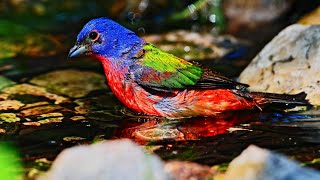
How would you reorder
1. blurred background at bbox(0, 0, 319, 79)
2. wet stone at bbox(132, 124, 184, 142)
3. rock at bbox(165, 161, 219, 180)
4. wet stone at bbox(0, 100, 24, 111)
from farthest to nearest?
blurred background at bbox(0, 0, 319, 79) → wet stone at bbox(0, 100, 24, 111) → wet stone at bbox(132, 124, 184, 142) → rock at bbox(165, 161, 219, 180)

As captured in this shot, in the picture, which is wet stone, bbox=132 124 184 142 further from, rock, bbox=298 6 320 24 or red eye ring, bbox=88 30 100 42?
rock, bbox=298 6 320 24

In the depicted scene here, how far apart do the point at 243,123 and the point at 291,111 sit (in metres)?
0.53

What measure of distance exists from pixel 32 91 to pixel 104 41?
1.16 metres

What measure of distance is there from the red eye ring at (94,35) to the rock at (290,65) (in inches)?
64.1

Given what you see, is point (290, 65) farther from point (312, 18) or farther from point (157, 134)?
point (157, 134)

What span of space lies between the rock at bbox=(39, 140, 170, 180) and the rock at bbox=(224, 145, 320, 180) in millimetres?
439

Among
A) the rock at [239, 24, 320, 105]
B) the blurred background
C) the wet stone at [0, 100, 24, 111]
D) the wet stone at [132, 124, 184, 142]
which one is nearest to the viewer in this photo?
the wet stone at [132, 124, 184, 142]

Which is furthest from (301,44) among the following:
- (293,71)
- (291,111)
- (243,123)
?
(243,123)

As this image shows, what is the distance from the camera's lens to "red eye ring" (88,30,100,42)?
612 centimetres

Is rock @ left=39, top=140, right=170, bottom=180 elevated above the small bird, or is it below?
below

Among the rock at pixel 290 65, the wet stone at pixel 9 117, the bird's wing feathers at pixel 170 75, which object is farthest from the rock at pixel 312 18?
the wet stone at pixel 9 117

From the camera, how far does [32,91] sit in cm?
683

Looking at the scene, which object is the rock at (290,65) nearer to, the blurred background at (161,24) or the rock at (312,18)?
the rock at (312,18)

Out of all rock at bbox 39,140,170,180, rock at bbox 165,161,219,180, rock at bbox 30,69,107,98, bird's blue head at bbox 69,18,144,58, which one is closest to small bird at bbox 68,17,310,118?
bird's blue head at bbox 69,18,144,58
